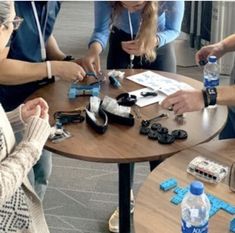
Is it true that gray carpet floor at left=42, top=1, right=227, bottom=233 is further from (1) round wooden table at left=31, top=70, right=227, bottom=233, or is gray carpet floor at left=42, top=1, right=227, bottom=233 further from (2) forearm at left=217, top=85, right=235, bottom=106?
(2) forearm at left=217, top=85, right=235, bottom=106

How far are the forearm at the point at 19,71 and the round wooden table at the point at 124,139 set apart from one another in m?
0.11

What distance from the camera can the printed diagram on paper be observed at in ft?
6.10

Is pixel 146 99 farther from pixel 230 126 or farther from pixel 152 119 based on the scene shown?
pixel 230 126

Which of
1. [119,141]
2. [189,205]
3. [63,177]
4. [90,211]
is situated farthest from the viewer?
[63,177]

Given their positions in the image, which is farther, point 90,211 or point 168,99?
point 90,211

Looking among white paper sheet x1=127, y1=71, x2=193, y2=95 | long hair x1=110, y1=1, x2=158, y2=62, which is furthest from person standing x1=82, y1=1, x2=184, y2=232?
white paper sheet x1=127, y1=71, x2=193, y2=95

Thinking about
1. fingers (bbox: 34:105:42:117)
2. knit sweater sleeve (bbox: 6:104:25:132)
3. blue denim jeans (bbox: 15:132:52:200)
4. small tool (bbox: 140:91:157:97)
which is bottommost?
blue denim jeans (bbox: 15:132:52:200)

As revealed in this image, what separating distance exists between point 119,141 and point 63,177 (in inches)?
46.5

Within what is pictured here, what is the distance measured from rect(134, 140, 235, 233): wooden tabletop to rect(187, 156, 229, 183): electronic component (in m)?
0.02

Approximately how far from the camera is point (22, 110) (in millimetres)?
1539

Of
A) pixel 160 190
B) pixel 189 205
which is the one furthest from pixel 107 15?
pixel 189 205

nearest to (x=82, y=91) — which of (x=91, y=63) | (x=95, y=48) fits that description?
(x=91, y=63)

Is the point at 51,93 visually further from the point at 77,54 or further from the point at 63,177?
the point at 77,54

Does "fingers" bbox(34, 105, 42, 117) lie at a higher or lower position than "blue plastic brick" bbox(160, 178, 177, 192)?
higher
